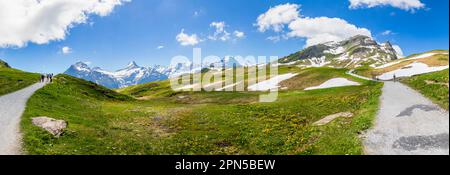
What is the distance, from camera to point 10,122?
107ft

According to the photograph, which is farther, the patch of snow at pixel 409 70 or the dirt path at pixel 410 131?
the patch of snow at pixel 409 70

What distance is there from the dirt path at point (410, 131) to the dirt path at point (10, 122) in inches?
1031

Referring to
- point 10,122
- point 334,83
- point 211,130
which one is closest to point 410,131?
point 211,130

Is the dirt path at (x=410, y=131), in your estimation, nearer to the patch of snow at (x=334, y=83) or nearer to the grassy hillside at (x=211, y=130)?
the grassy hillside at (x=211, y=130)

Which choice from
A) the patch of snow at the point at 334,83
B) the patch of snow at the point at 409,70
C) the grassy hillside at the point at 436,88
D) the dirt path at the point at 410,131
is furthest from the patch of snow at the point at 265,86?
the dirt path at the point at 410,131

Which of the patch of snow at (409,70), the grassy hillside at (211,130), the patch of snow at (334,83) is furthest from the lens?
the patch of snow at (409,70)

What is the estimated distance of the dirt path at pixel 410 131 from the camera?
22547 millimetres

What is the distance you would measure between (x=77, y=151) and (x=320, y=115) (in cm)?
2889

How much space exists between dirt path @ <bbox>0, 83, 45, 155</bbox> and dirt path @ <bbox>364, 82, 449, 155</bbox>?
26178 millimetres

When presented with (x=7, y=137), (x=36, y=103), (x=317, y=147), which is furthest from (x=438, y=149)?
(x=36, y=103)

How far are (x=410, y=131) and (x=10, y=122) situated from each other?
37263 millimetres

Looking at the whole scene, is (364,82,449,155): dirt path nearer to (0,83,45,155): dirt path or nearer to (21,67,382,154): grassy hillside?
(21,67,382,154): grassy hillside

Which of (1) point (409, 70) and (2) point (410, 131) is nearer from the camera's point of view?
(2) point (410, 131)

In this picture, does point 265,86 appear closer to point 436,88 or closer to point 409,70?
point 409,70
